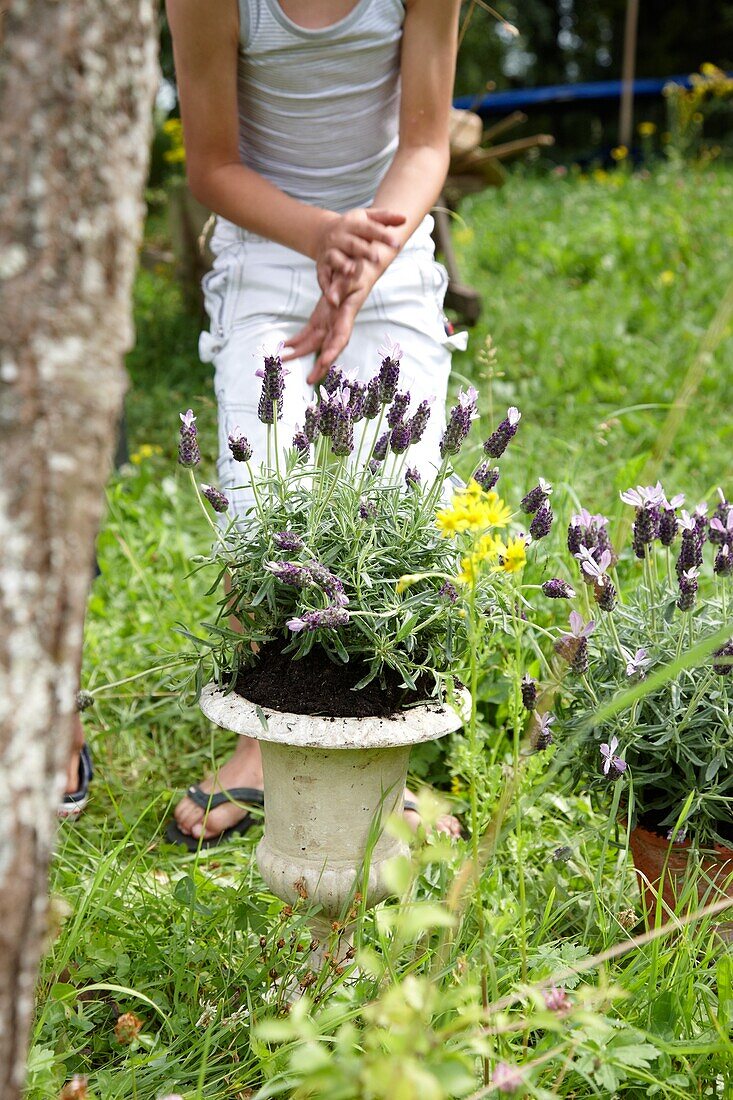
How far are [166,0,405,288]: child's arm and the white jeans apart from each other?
3.4 inches

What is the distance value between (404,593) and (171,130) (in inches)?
190

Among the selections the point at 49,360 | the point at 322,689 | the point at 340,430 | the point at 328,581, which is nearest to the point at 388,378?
the point at 340,430

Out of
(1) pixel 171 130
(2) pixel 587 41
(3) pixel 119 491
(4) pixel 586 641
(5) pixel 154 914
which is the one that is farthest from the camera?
(2) pixel 587 41

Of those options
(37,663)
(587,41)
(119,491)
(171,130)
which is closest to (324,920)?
(37,663)

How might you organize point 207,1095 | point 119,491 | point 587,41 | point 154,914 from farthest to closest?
point 587,41, point 119,491, point 154,914, point 207,1095

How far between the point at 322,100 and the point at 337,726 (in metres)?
1.38

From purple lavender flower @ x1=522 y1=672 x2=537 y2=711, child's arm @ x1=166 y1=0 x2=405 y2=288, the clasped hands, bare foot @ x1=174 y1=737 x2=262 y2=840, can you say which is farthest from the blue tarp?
purple lavender flower @ x1=522 y1=672 x2=537 y2=711

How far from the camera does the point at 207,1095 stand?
124 cm

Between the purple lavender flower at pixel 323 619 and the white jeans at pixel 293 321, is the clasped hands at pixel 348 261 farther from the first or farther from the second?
the purple lavender flower at pixel 323 619

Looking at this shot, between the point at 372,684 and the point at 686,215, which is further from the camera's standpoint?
the point at 686,215

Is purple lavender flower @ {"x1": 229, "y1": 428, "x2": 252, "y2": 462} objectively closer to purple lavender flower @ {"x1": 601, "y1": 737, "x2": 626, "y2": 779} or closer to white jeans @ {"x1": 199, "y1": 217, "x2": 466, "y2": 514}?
white jeans @ {"x1": 199, "y1": 217, "x2": 466, "y2": 514}

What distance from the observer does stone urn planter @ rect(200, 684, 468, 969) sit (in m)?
1.40

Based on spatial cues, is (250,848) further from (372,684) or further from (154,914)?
(372,684)

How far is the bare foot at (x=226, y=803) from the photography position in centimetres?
200
